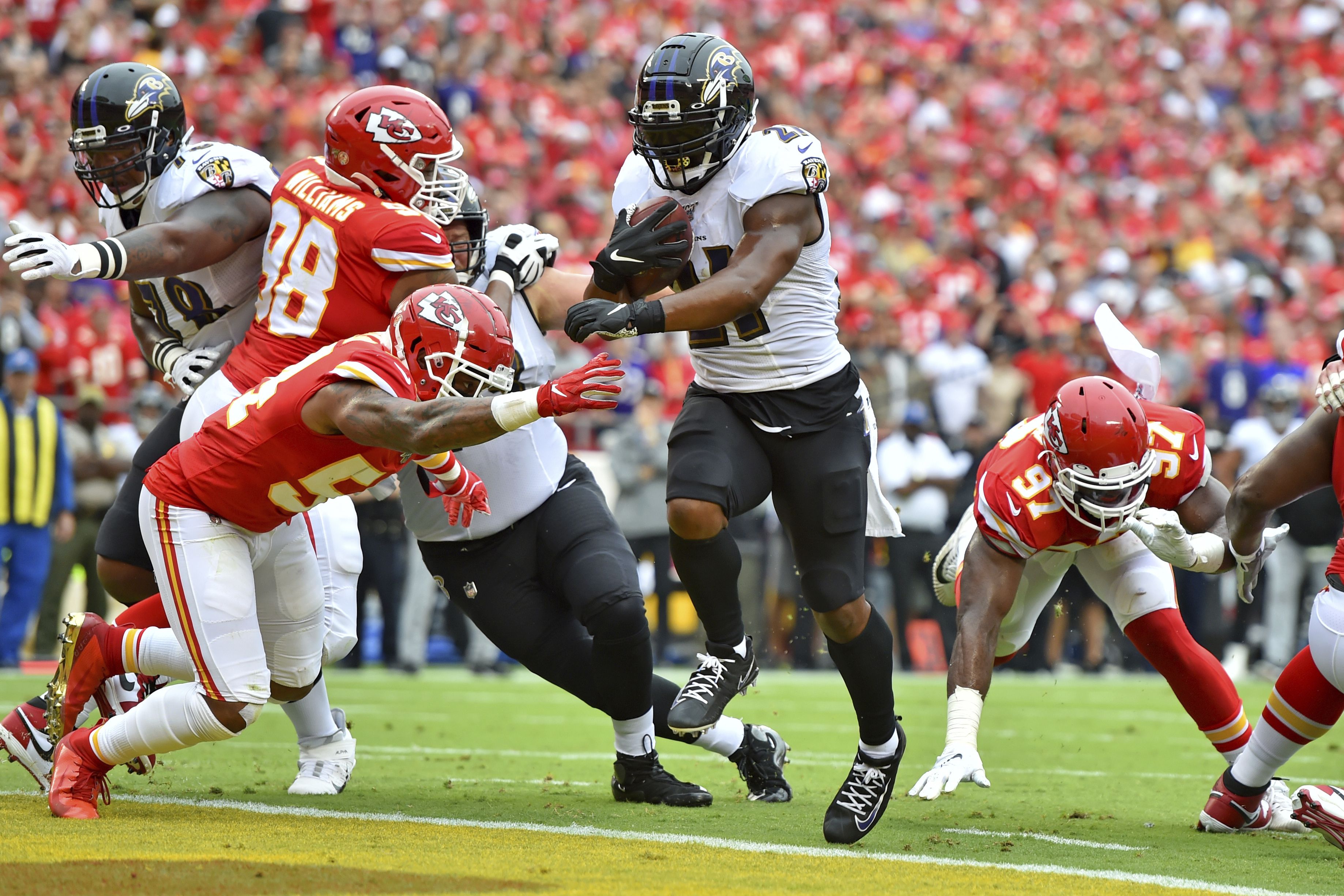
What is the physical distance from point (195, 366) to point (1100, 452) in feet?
9.45

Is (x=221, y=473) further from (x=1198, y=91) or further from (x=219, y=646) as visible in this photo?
(x=1198, y=91)

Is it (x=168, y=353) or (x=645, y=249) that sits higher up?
(x=645, y=249)

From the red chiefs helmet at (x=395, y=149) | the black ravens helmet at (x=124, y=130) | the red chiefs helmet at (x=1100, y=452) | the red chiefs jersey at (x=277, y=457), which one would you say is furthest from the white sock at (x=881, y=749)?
the black ravens helmet at (x=124, y=130)

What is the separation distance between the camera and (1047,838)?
446 centimetres

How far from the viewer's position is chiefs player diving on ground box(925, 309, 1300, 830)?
15.6ft

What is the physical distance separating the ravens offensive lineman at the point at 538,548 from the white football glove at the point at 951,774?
85cm

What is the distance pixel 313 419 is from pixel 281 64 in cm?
1116

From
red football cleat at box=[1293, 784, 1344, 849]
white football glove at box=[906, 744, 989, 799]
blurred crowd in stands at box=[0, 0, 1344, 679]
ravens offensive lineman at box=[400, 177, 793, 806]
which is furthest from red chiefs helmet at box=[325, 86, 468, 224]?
blurred crowd in stands at box=[0, 0, 1344, 679]

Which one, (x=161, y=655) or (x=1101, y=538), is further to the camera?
(x=1101, y=538)

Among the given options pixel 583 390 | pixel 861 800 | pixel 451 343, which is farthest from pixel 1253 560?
pixel 451 343

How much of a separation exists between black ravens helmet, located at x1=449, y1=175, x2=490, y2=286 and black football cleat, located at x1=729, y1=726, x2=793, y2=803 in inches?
69.4

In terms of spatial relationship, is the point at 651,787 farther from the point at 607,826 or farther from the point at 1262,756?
the point at 1262,756

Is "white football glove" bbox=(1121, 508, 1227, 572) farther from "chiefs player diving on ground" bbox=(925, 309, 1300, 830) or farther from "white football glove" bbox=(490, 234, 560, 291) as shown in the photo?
"white football glove" bbox=(490, 234, 560, 291)

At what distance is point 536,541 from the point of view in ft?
16.6
